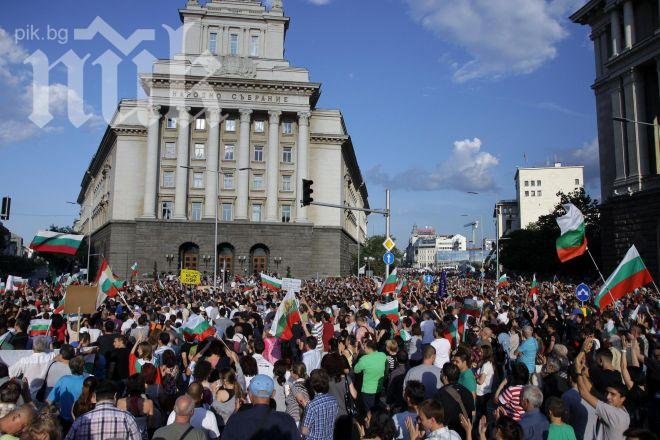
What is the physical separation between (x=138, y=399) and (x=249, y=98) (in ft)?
172

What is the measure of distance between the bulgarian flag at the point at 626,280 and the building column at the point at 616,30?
108ft

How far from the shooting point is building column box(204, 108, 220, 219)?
181 ft

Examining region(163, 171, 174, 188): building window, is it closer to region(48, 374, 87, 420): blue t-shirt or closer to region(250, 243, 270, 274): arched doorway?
region(250, 243, 270, 274): arched doorway

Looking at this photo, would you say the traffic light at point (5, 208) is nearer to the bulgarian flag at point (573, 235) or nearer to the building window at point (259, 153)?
the bulgarian flag at point (573, 235)

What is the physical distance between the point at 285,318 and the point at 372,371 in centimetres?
283

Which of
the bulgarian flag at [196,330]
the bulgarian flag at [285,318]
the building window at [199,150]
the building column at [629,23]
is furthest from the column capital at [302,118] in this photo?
the bulgarian flag at [285,318]

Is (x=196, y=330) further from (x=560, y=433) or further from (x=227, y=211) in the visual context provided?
(x=227, y=211)

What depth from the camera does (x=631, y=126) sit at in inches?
1571

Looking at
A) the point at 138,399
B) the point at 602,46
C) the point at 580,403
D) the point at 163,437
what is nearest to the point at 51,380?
the point at 138,399

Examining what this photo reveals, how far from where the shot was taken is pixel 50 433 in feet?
14.3

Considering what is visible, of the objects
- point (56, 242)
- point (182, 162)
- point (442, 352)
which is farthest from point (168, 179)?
point (442, 352)

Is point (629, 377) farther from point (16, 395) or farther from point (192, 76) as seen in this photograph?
point (192, 76)

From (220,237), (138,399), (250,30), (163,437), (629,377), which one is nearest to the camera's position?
(163,437)

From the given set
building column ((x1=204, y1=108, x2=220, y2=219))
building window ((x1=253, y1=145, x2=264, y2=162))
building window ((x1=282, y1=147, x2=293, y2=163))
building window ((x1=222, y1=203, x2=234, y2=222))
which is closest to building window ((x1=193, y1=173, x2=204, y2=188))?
building column ((x1=204, y1=108, x2=220, y2=219))
